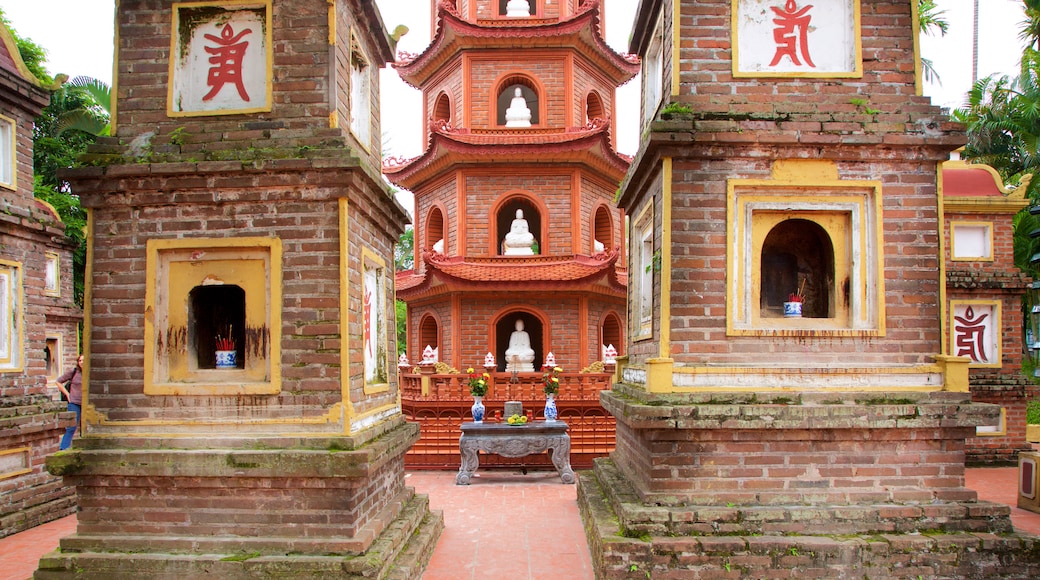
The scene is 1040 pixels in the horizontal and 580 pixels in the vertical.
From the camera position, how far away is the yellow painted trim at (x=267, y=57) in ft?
20.0

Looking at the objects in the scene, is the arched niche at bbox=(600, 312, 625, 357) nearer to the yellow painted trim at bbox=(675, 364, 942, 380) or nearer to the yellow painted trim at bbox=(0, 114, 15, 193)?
the yellow painted trim at bbox=(675, 364, 942, 380)

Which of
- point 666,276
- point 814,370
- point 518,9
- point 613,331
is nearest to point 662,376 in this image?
point 666,276

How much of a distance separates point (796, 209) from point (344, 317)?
3.85 m

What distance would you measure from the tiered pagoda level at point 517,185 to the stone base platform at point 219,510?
7.83 metres

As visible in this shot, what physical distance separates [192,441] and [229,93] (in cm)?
282

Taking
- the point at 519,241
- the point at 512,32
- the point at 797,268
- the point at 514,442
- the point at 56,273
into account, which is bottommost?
the point at 514,442

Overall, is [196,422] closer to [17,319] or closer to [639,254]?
[639,254]

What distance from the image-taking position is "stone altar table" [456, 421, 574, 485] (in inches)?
453

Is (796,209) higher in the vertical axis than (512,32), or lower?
lower

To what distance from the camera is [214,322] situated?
6570 mm

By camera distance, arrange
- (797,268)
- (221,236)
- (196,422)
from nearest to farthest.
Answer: (196,422) < (221,236) < (797,268)

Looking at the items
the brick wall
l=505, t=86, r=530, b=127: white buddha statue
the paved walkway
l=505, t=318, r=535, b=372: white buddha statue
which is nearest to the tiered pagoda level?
l=505, t=86, r=530, b=127: white buddha statue

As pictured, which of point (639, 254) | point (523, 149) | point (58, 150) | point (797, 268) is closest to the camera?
point (797, 268)

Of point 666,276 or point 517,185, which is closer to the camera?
point 666,276
